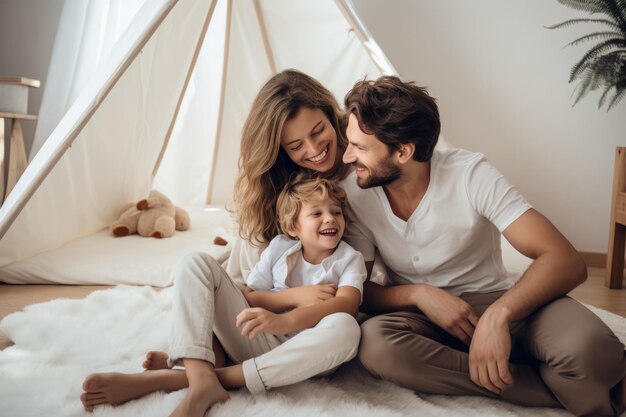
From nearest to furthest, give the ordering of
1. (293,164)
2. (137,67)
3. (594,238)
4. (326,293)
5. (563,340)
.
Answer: (563,340), (326,293), (293,164), (137,67), (594,238)

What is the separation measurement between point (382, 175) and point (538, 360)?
1.81 ft

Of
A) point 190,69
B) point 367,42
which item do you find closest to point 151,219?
point 190,69

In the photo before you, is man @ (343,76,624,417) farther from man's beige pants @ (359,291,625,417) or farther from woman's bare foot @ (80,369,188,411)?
woman's bare foot @ (80,369,188,411)

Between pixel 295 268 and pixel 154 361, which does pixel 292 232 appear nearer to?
pixel 295 268

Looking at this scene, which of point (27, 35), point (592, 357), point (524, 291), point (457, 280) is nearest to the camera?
point (592, 357)

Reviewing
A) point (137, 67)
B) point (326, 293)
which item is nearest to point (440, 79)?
point (137, 67)

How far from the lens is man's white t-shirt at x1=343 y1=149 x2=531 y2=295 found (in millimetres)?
1350

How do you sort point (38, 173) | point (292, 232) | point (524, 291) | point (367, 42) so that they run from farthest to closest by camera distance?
point (367, 42) < point (38, 173) < point (292, 232) < point (524, 291)

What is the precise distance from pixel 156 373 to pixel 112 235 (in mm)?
1842

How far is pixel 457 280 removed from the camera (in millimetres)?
1458

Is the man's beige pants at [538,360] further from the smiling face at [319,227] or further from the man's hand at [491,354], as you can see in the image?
the smiling face at [319,227]

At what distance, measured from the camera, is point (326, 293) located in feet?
4.50

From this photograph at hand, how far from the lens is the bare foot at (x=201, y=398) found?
115 cm

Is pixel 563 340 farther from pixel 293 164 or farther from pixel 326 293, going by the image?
pixel 293 164
